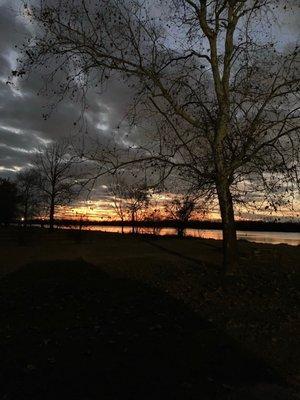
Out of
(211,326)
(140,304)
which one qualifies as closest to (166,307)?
(140,304)

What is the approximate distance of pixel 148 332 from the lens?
8.65m

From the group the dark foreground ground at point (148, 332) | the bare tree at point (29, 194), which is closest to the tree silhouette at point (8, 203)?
the bare tree at point (29, 194)

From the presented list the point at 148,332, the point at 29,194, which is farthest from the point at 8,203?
the point at 148,332

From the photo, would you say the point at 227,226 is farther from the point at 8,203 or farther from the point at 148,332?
the point at 8,203

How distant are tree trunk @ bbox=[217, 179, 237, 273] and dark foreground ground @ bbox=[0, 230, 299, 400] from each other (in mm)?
513

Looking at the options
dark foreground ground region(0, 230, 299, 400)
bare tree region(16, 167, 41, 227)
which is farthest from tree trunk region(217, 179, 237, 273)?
bare tree region(16, 167, 41, 227)

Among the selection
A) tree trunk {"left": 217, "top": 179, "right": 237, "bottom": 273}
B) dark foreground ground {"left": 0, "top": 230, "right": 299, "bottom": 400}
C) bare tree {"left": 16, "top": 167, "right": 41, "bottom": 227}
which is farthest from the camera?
bare tree {"left": 16, "top": 167, "right": 41, "bottom": 227}

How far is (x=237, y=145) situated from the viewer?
12.8m

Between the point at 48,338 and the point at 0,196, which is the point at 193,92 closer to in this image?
the point at 48,338

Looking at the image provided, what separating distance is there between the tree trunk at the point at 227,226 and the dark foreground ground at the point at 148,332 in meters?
0.51

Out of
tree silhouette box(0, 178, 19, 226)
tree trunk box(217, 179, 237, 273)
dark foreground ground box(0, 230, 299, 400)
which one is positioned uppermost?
tree silhouette box(0, 178, 19, 226)

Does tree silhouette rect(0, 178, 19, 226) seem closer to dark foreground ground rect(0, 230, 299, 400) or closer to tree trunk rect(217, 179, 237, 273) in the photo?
dark foreground ground rect(0, 230, 299, 400)

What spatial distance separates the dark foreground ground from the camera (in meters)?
6.28

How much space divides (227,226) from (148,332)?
5.44 m
